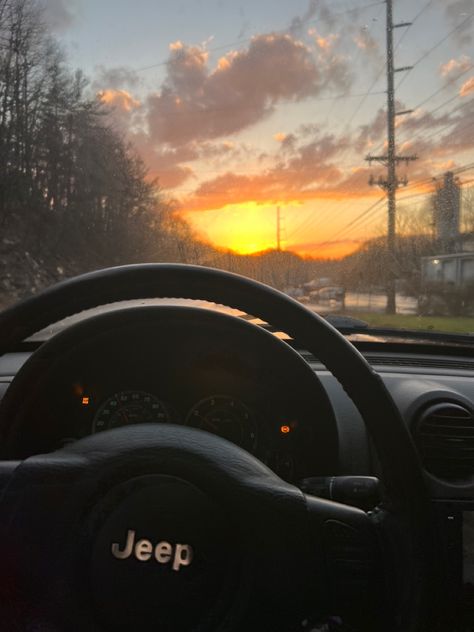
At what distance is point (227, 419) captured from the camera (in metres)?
2.06

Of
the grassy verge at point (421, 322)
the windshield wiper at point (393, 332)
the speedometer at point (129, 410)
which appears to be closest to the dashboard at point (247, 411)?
the speedometer at point (129, 410)

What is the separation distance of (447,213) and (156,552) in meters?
3.55

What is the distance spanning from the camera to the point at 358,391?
145cm

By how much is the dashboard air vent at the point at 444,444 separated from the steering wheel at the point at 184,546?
3.78ft

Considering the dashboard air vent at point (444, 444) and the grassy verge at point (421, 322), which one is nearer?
the dashboard air vent at point (444, 444)

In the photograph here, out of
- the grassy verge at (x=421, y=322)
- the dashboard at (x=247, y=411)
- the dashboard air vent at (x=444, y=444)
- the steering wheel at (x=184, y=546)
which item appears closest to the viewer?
the steering wheel at (x=184, y=546)

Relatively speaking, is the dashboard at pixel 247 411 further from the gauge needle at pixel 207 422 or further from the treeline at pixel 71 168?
the treeline at pixel 71 168

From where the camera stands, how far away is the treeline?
4.55m

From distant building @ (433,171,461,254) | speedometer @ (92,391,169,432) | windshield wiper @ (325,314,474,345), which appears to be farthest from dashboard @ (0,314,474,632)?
distant building @ (433,171,461,254)

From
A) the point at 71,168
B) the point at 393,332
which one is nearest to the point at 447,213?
the point at 393,332

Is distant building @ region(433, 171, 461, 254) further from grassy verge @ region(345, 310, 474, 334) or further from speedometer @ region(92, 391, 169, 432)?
speedometer @ region(92, 391, 169, 432)

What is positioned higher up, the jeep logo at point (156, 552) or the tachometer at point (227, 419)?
the tachometer at point (227, 419)

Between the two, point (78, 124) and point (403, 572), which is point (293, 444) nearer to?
point (403, 572)

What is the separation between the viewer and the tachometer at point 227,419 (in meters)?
2.05
